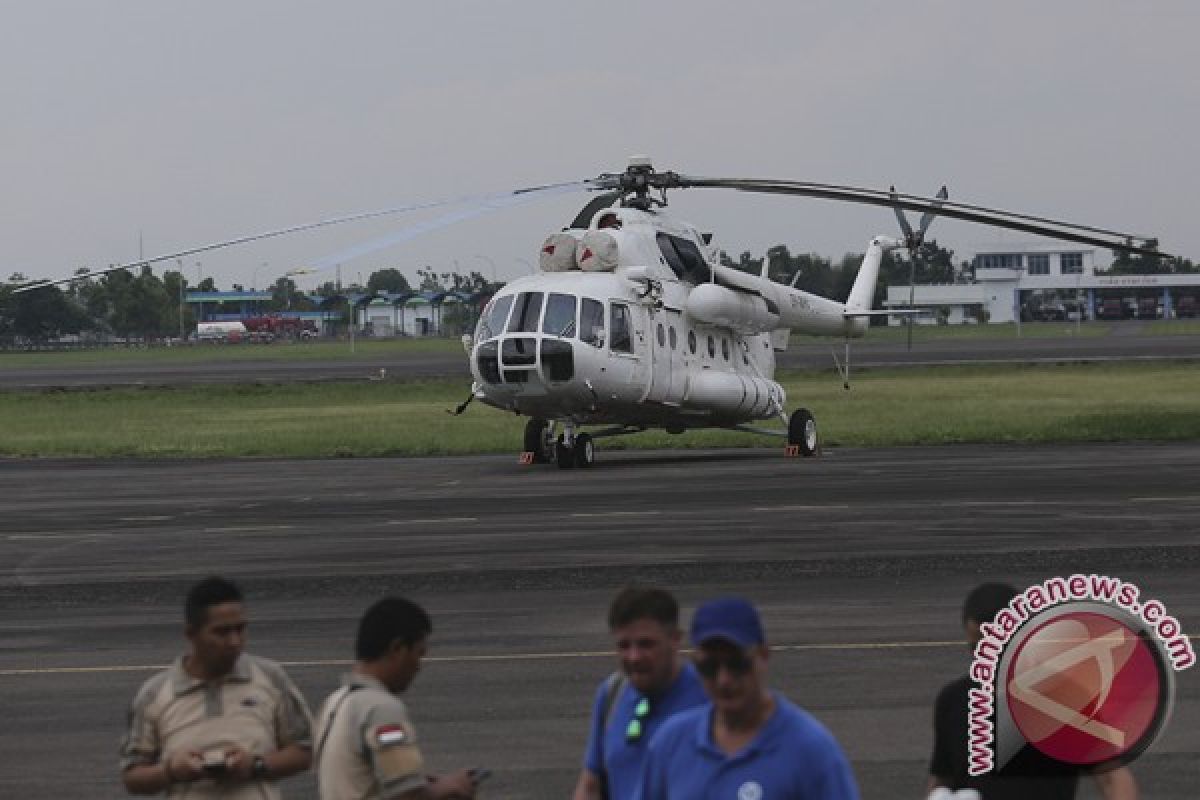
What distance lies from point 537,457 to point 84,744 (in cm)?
2202

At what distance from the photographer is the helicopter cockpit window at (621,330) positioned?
3147 centimetres

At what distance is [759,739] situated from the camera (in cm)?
590

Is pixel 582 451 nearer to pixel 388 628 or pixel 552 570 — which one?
pixel 552 570

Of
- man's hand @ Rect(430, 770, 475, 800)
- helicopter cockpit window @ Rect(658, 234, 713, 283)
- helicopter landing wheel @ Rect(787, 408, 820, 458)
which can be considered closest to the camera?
man's hand @ Rect(430, 770, 475, 800)

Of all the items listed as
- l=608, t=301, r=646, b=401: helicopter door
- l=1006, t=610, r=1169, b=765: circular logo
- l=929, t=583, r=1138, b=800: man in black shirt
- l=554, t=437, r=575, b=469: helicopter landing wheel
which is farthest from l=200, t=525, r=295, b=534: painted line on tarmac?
l=929, t=583, r=1138, b=800: man in black shirt

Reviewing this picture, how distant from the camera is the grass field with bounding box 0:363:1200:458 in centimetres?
3928

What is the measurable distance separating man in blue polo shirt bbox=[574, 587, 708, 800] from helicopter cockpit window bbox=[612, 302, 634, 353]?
24.6 m

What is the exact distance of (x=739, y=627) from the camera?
5879 millimetres

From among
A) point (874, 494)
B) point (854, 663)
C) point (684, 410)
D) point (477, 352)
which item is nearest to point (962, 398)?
point (684, 410)

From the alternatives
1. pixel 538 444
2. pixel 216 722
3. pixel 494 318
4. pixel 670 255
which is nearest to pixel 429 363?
pixel 670 255

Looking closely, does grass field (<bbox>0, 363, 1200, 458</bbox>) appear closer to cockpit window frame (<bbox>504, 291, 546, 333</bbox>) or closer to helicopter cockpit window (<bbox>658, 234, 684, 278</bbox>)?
helicopter cockpit window (<bbox>658, 234, 684, 278</bbox>)

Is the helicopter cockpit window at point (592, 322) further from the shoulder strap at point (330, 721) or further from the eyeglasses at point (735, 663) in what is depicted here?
the eyeglasses at point (735, 663)

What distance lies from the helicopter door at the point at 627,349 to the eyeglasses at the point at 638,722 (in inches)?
961

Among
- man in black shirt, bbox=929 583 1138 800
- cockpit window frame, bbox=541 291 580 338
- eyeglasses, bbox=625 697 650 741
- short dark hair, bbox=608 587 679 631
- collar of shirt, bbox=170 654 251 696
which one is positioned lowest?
man in black shirt, bbox=929 583 1138 800
